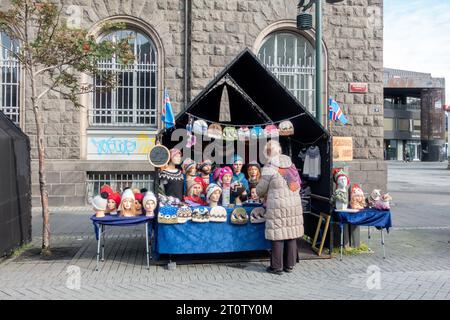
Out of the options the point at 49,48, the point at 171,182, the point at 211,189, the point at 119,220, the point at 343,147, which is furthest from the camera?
the point at 343,147

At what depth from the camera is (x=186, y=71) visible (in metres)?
13.5

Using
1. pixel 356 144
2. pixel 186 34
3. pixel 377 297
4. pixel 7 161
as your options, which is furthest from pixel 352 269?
pixel 186 34

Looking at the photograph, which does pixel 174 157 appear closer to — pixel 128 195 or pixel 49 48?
pixel 128 195

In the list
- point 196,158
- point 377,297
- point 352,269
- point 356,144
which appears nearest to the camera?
point 377,297

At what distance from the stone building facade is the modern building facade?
4750 cm

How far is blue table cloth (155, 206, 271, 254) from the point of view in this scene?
687cm

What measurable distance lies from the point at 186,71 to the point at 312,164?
6.55 m

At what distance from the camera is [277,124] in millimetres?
8828

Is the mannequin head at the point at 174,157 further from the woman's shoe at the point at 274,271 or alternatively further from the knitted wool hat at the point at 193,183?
the woman's shoe at the point at 274,271

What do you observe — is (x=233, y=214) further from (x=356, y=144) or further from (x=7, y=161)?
(x=356, y=144)

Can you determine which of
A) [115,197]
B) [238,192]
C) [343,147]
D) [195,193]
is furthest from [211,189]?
[343,147]

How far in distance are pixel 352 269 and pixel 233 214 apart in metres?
1.99

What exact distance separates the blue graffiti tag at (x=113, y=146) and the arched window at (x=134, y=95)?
557 mm

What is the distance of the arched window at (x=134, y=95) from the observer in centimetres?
1370
